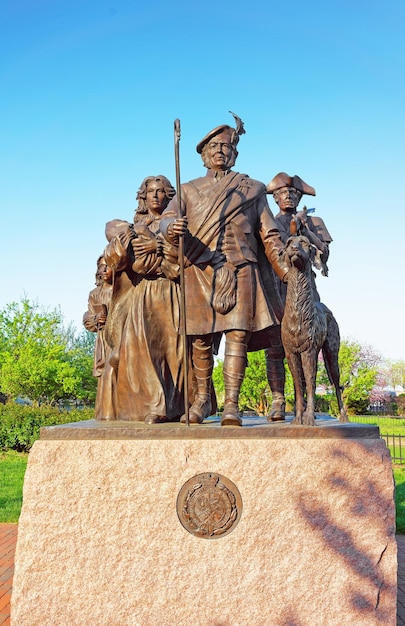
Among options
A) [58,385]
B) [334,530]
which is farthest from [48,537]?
[58,385]

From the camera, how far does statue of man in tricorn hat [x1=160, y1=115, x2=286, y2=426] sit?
400 centimetres

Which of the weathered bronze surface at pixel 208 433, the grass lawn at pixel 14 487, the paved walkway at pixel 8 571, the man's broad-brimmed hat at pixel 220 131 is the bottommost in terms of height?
the paved walkway at pixel 8 571

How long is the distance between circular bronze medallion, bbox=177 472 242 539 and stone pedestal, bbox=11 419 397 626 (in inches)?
0.5

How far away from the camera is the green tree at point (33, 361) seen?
2048 centimetres

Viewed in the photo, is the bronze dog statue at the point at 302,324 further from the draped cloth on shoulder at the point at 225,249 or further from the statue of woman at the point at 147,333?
the statue of woman at the point at 147,333

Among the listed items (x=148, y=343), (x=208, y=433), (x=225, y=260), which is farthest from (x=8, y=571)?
(x=225, y=260)

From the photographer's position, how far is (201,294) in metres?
4.11

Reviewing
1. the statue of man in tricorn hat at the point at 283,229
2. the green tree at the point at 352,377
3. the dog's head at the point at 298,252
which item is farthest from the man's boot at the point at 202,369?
the green tree at the point at 352,377

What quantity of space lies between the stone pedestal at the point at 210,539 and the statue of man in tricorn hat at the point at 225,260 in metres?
0.58

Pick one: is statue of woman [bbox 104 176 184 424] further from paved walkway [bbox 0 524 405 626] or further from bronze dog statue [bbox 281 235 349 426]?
paved walkway [bbox 0 524 405 626]

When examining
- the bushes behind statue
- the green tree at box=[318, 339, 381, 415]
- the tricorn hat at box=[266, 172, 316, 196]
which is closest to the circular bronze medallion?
the tricorn hat at box=[266, 172, 316, 196]

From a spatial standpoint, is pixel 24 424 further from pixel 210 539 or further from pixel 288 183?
pixel 210 539

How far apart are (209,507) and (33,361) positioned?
18.2m

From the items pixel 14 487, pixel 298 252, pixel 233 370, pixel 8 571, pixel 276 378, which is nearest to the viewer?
pixel 298 252
